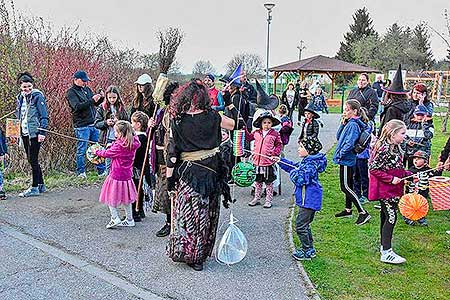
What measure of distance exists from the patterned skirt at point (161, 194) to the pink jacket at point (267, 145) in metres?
2.06

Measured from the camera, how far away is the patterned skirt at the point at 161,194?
612cm

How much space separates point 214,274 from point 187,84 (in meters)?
2.00

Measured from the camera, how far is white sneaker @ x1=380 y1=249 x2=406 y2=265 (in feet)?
17.6

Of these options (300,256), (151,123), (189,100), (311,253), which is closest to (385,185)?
(311,253)

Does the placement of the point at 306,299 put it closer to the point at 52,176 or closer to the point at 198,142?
the point at 198,142

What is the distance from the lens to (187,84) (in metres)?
5.16

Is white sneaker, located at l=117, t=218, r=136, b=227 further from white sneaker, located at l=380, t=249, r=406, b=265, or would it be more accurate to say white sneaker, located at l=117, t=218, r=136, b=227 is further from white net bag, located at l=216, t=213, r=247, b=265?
white sneaker, located at l=380, t=249, r=406, b=265

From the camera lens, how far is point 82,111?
938 cm

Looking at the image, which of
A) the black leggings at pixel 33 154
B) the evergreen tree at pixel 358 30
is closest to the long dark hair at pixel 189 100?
the black leggings at pixel 33 154

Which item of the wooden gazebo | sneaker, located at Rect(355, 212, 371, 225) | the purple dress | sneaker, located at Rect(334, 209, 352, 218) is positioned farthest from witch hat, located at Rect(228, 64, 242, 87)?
the wooden gazebo

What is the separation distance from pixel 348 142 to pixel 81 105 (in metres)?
5.01

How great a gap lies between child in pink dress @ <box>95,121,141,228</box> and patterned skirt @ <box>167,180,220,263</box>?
138cm

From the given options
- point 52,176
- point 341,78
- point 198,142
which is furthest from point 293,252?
point 341,78

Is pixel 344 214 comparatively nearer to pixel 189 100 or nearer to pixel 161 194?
pixel 161 194
